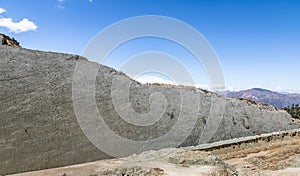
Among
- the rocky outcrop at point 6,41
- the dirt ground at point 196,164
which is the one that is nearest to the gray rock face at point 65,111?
the rocky outcrop at point 6,41

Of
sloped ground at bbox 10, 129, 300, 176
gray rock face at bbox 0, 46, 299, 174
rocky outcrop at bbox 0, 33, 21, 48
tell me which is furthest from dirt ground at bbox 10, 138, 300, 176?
rocky outcrop at bbox 0, 33, 21, 48

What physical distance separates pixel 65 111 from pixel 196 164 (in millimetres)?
5528

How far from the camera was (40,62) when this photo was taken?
43.2 ft

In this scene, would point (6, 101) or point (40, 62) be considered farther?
point (40, 62)

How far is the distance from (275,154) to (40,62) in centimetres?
1191

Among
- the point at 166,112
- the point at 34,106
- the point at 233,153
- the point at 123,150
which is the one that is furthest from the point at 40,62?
the point at 233,153

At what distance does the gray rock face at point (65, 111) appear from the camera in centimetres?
1190

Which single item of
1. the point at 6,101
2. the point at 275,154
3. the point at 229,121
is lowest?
the point at 275,154

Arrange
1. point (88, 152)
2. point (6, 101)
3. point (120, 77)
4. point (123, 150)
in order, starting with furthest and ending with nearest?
point (120, 77)
point (123, 150)
point (88, 152)
point (6, 101)

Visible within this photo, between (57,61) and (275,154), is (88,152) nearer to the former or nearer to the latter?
(57,61)

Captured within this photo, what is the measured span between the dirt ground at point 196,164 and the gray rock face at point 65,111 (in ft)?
4.21

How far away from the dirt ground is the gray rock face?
1.28m

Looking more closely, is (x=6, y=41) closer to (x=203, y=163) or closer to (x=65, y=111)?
(x=65, y=111)

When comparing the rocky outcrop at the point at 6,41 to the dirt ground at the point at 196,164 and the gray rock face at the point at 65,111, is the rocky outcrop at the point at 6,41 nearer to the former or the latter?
the gray rock face at the point at 65,111
